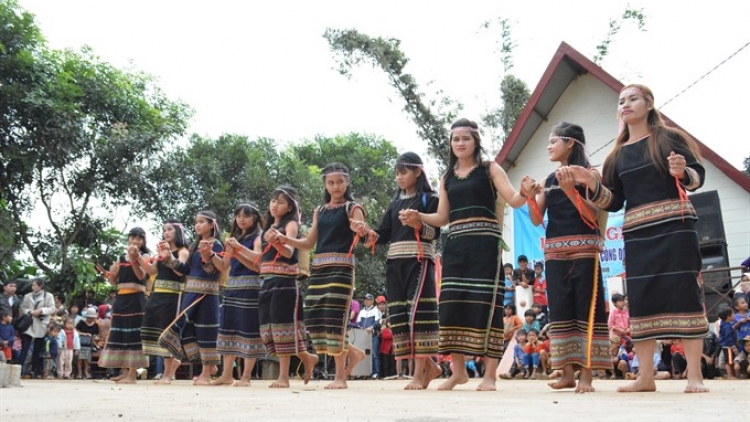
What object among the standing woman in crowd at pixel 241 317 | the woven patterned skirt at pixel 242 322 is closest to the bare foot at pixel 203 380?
the standing woman in crowd at pixel 241 317

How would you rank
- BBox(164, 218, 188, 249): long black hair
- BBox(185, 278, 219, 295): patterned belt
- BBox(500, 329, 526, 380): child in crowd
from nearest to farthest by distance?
1. BBox(185, 278, 219, 295): patterned belt
2. BBox(164, 218, 188, 249): long black hair
3. BBox(500, 329, 526, 380): child in crowd

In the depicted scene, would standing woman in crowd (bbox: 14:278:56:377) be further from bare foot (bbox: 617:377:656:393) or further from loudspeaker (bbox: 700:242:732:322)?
bare foot (bbox: 617:377:656:393)

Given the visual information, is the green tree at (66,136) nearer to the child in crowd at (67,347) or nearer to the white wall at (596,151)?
the child in crowd at (67,347)

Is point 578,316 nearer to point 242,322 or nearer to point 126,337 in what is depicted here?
point 242,322

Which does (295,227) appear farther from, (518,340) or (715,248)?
(715,248)

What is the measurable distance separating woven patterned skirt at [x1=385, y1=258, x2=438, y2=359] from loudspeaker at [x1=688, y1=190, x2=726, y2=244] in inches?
350

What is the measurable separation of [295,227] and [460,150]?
6.40 ft

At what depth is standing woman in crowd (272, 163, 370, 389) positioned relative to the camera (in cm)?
646

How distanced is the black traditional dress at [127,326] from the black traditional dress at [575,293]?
16.4 feet

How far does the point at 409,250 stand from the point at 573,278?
1.39 meters

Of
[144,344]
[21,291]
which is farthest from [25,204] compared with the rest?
[144,344]

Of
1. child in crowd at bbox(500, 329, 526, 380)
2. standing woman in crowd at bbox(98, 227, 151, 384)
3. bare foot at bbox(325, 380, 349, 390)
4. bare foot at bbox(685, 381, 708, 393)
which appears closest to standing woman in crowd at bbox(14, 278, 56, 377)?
standing woman in crowd at bbox(98, 227, 151, 384)

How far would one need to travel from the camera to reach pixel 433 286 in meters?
6.14

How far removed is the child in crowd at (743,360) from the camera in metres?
9.55
